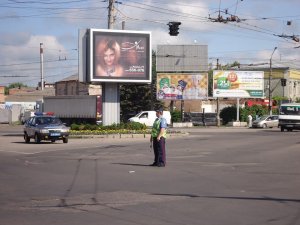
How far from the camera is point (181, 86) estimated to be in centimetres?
6950

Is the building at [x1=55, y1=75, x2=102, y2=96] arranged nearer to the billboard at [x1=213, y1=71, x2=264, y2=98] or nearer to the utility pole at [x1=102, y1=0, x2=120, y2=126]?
the billboard at [x1=213, y1=71, x2=264, y2=98]

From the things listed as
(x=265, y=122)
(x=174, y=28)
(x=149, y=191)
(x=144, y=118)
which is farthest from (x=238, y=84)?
(x=149, y=191)

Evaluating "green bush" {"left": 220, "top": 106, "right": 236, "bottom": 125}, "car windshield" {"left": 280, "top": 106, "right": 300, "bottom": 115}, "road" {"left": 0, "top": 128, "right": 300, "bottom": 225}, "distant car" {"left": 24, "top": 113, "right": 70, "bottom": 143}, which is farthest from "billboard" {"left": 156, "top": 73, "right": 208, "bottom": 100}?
"road" {"left": 0, "top": 128, "right": 300, "bottom": 225}

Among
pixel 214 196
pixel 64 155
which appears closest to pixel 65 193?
pixel 214 196

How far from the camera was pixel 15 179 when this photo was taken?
1490cm

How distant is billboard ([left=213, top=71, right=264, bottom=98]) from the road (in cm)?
5074

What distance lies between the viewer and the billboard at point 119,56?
39.9 metres

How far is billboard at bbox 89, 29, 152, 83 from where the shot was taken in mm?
39938

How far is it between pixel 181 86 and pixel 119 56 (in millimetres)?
29311

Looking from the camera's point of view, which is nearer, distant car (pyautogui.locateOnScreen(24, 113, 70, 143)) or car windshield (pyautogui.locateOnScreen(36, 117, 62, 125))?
distant car (pyautogui.locateOnScreen(24, 113, 70, 143))

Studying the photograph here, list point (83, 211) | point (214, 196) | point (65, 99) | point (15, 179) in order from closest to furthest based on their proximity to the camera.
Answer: point (83, 211), point (214, 196), point (15, 179), point (65, 99)

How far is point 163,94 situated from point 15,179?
54.9 m

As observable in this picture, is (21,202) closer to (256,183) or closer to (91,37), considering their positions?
(256,183)

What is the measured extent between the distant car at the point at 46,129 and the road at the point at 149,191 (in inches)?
395
